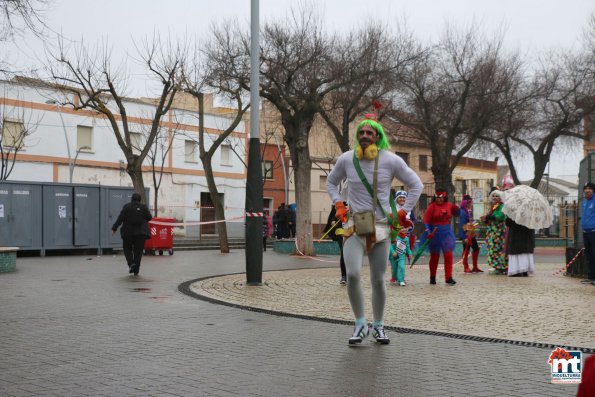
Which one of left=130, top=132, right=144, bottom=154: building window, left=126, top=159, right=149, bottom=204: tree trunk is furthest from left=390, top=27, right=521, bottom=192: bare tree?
left=130, top=132, right=144, bottom=154: building window

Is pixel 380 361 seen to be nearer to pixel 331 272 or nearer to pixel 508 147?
pixel 331 272

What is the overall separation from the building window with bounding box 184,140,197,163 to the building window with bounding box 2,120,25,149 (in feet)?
38.2

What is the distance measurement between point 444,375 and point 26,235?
934 inches

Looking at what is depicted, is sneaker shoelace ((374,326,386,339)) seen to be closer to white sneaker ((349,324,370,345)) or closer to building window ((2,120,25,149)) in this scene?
white sneaker ((349,324,370,345))

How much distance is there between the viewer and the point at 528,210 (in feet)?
57.9

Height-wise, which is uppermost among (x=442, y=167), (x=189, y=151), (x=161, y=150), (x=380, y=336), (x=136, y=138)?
(x=136, y=138)

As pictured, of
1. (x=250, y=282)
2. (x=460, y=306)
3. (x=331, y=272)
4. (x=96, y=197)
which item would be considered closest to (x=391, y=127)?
(x=96, y=197)

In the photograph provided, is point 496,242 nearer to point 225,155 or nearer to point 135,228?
point 135,228

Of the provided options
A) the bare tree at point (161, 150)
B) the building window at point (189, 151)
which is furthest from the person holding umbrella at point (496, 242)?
the building window at point (189, 151)

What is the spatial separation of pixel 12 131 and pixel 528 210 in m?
32.8

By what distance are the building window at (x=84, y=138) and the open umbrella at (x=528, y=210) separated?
33.5 m

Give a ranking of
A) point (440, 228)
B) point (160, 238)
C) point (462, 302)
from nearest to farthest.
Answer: point (462, 302) → point (440, 228) → point (160, 238)

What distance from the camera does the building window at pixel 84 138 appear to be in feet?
155

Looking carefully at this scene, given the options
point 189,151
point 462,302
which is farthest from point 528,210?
point 189,151
